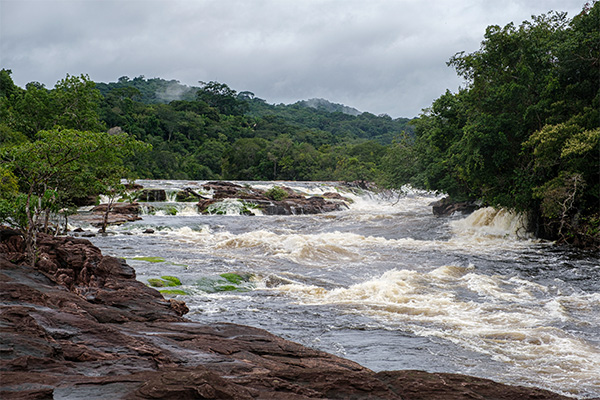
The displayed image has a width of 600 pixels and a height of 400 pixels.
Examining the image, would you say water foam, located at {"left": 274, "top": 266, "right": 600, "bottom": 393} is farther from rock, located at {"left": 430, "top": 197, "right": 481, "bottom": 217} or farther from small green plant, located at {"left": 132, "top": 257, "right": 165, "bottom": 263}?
rock, located at {"left": 430, "top": 197, "right": 481, "bottom": 217}

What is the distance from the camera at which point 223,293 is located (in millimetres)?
10594

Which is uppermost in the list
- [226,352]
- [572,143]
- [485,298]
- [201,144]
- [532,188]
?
[201,144]

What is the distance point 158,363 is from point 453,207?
91.9 feet

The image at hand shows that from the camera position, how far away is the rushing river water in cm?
674

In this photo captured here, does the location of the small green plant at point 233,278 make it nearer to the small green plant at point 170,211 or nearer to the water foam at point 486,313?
the water foam at point 486,313

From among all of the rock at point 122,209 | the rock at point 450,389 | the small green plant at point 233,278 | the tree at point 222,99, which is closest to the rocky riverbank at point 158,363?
the rock at point 450,389

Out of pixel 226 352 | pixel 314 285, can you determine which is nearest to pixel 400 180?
pixel 314 285

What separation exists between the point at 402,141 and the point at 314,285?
2233cm

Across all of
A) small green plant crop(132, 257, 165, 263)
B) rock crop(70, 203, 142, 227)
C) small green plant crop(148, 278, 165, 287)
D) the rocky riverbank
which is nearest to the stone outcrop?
rock crop(70, 203, 142, 227)

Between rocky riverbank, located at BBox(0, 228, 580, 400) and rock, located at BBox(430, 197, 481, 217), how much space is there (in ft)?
81.5

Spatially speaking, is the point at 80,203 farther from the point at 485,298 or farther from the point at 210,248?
the point at 485,298

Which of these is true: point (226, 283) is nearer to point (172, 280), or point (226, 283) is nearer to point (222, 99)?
point (172, 280)

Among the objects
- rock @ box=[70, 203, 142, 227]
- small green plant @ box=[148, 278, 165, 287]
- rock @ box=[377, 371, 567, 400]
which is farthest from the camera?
rock @ box=[70, 203, 142, 227]

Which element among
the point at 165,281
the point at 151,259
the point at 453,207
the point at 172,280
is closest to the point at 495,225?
the point at 453,207
